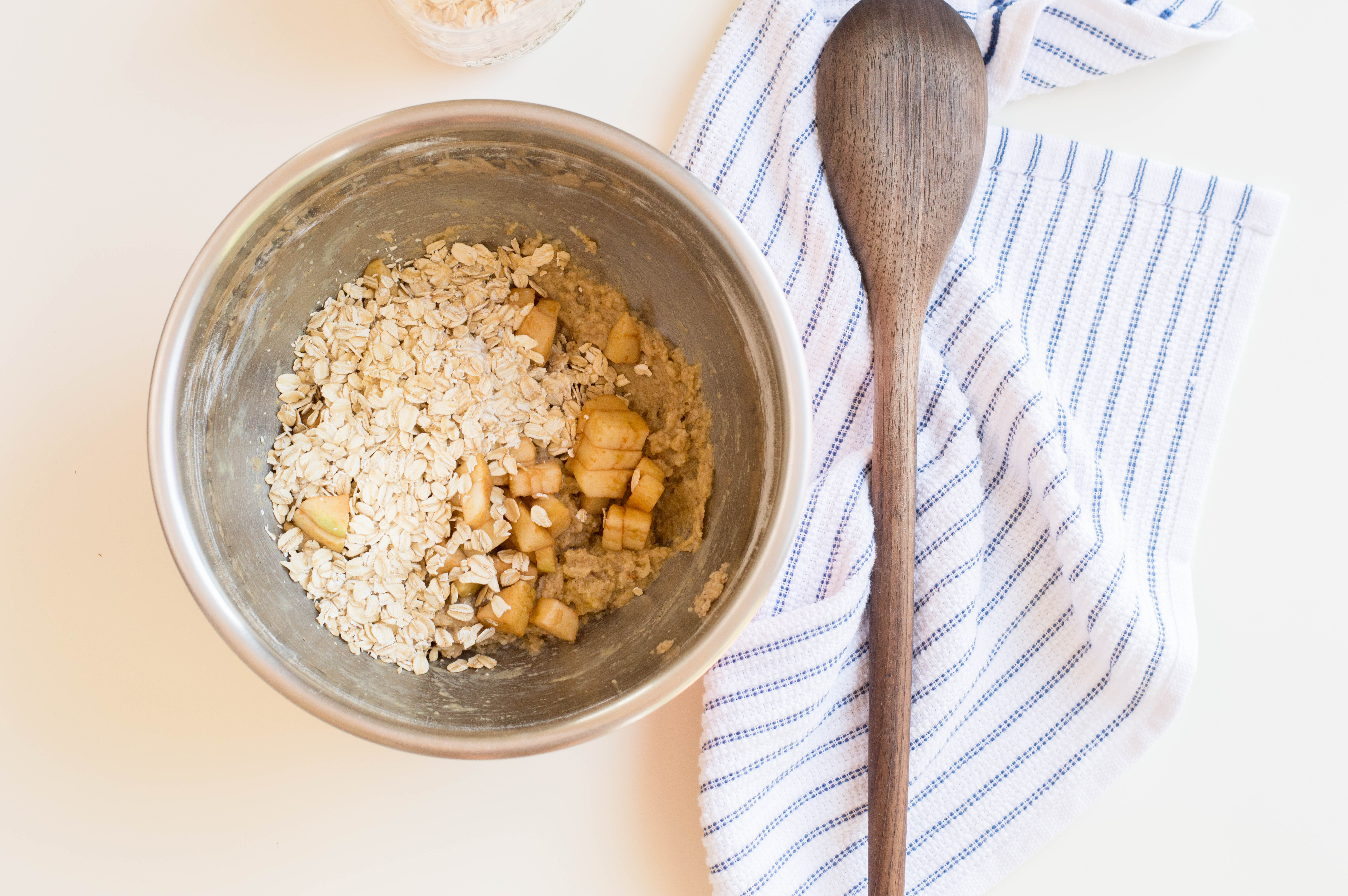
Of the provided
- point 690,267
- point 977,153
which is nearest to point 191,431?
point 690,267

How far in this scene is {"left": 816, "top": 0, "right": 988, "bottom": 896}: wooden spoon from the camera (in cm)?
88

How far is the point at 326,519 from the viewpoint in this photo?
0.86 meters

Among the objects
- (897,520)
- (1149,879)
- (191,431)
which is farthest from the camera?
(1149,879)

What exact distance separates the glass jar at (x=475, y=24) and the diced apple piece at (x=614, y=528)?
0.48 m

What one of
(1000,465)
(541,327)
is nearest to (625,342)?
(541,327)

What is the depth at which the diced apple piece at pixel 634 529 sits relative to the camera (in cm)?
90

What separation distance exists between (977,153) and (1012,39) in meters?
0.14

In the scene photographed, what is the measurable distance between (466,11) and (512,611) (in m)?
0.57

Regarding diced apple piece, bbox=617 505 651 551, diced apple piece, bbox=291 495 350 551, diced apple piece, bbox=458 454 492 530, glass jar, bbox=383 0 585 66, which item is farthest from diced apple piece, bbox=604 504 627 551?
glass jar, bbox=383 0 585 66

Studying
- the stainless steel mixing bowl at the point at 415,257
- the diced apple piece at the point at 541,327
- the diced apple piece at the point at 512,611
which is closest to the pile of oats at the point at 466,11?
the stainless steel mixing bowl at the point at 415,257

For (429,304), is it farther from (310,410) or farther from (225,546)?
(225,546)

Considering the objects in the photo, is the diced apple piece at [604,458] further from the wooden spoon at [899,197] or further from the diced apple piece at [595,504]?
the wooden spoon at [899,197]

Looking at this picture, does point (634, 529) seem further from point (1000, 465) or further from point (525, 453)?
point (1000, 465)

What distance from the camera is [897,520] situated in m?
0.88
